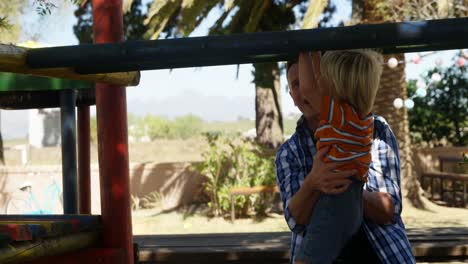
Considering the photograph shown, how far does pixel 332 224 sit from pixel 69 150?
6.51ft

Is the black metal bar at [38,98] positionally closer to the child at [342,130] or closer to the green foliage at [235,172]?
the child at [342,130]

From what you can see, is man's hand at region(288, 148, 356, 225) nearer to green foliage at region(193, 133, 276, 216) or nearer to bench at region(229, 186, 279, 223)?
bench at region(229, 186, 279, 223)

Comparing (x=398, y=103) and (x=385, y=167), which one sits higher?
(x=398, y=103)

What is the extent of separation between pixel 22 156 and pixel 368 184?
22567 millimetres

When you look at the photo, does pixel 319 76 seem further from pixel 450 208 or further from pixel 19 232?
pixel 450 208

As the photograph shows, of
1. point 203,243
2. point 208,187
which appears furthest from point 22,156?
point 203,243

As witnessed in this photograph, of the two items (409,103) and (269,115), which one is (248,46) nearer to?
(409,103)

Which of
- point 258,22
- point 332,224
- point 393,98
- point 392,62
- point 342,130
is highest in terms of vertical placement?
point 258,22

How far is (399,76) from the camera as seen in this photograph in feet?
39.0

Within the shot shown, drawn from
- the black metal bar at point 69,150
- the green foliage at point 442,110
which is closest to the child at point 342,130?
the black metal bar at point 69,150

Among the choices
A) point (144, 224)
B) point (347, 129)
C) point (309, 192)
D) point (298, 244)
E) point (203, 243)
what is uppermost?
point (347, 129)

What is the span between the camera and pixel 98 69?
168 cm

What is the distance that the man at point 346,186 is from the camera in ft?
5.30

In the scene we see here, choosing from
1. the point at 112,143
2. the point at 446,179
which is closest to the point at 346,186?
the point at 112,143
